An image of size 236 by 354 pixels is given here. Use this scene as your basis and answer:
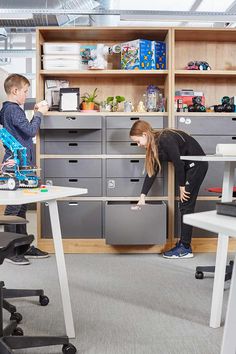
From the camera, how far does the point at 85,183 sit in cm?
383

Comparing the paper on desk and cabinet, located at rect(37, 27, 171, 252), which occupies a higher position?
the paper on desk

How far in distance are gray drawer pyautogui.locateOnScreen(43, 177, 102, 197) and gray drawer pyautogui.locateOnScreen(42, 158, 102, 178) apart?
0.03 metres

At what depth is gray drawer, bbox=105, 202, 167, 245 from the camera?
364cm

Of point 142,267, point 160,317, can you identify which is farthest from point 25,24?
point 160,317

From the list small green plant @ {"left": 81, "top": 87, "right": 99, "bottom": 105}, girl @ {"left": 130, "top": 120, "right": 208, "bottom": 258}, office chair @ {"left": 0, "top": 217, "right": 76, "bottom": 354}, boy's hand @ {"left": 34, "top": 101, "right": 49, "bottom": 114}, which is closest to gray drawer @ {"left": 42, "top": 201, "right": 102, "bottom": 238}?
girl @ {"left": 130, "top": 120, "right": 208, "bottom": 258}

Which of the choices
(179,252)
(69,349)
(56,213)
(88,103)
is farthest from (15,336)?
(88,103)

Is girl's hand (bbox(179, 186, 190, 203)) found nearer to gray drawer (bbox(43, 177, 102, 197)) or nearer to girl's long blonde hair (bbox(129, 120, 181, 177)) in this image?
girl's long blonde hair (bbox(129, 120, 181, 177))

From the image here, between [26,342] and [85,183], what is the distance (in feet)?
7.32

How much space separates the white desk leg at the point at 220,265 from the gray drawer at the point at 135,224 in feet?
5.01

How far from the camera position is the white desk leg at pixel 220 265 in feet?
6.77

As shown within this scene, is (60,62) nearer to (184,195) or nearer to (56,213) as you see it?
(184,195)

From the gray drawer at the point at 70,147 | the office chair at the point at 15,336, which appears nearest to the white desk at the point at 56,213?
the office chair at the point at 15,336

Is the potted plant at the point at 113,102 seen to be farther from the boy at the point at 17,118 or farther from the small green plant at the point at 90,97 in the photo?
the boy at the point at 17,118

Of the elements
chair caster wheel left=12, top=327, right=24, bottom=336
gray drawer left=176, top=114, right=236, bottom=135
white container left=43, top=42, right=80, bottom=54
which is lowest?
chair caster wheel left=12, top=327, right=24, bottom=336
